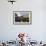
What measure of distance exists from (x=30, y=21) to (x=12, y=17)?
0.79 meters

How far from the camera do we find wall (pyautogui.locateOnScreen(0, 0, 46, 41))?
19.0 feet

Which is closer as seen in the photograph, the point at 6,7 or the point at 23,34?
the point at 23,34

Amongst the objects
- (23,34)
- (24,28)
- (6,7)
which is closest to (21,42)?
(23,34)

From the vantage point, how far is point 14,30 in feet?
19.2

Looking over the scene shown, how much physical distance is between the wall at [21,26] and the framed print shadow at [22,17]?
128 millimetres

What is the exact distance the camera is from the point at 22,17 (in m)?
5.84

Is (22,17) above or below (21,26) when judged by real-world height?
above

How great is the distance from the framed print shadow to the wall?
0.13 m

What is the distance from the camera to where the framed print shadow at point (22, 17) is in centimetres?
580

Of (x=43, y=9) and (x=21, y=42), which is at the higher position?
(x=43, y=9)

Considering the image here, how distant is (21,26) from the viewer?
5.84 m

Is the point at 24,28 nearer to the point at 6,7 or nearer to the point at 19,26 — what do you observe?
the point at 19,26

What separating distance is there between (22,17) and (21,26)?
388 millimetres

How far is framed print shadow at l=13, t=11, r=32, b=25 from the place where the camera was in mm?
5805
